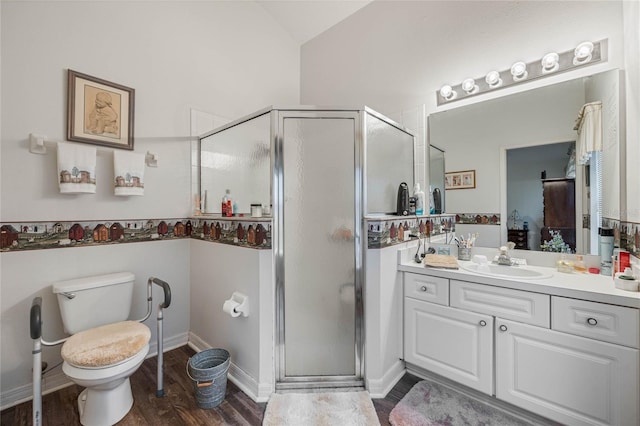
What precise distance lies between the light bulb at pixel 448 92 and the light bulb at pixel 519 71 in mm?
397

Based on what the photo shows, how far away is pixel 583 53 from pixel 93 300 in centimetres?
348

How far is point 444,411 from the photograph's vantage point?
61.7 inches

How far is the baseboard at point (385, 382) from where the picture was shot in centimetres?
171

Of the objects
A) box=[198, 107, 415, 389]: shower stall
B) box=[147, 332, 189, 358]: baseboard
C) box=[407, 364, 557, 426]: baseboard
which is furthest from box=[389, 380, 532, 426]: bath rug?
box=[147, 332, 189, 358]: baseboard

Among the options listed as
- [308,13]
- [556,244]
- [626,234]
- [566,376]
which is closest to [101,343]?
[566,376]

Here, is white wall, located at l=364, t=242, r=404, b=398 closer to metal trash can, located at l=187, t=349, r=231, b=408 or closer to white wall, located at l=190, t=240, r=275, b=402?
white wall, located at l=190, t=240, r=275, b=402

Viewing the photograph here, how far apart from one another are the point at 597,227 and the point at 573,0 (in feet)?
4.75

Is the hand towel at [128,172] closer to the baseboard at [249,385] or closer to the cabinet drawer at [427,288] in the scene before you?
the baseboard at [249,385]

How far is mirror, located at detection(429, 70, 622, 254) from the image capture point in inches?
62.6

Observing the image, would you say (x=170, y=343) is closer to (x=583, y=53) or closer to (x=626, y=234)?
(x=626, y=234)

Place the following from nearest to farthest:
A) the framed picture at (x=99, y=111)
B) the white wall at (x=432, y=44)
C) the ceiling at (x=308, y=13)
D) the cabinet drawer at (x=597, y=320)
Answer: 1. the cabinet drawer at (x=597, y=320)
2. the white wall at (x=432, y=44)
3. the framed picture at (x=99, y=111)
4. the ceiling at (x=308, y=13)

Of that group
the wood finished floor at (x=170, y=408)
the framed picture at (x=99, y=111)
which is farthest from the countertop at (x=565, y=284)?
the framed picture at (x=99, y=111)

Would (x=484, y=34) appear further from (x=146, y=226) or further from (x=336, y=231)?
(x=146, y=226)

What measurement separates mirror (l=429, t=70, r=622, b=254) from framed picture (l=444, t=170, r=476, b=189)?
33 mm
